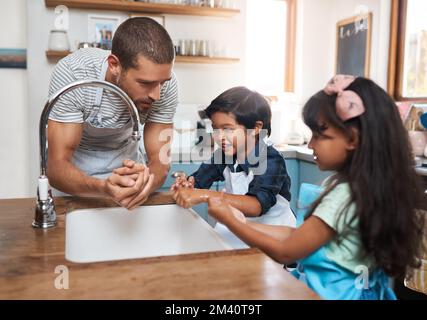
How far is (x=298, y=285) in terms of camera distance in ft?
2.23

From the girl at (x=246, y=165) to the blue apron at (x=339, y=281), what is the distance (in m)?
0.38

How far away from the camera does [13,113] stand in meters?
2.77

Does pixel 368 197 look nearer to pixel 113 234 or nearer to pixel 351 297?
pixel 351 297

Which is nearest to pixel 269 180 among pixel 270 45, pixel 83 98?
pixel 83 98

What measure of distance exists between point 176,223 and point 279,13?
8.30 ft

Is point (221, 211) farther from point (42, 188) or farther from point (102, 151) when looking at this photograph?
point (102, 151)

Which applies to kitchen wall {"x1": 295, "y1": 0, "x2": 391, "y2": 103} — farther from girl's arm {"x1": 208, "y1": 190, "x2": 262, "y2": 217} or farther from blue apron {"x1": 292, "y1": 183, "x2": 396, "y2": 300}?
blue apron {"x1": 292, "y1": 183, "x2": 396, "y2": 300}

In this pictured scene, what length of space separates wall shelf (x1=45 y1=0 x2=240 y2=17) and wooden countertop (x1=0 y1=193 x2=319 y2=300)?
2.07 metres

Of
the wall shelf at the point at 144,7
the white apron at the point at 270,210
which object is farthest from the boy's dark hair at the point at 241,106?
the wall shelf at the point at 144,7

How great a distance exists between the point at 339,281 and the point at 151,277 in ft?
1.32

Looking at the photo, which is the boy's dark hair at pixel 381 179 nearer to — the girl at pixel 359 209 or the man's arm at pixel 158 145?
the girl at pixel 359 209

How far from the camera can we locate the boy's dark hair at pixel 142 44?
47.1 inches
